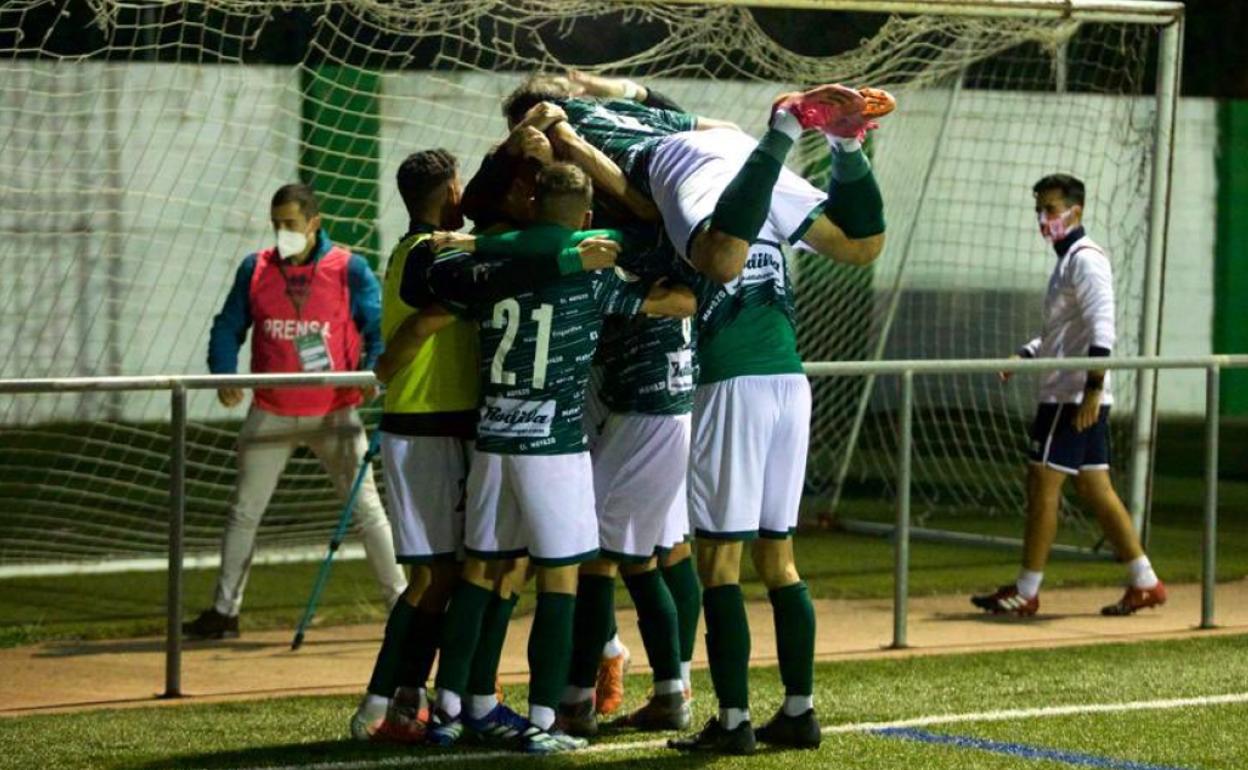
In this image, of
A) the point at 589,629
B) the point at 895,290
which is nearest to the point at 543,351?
the point at 589,629

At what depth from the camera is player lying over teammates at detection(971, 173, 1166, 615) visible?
1015cm

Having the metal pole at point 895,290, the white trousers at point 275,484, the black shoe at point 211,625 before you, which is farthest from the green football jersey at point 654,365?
the metal pole at point 895,290

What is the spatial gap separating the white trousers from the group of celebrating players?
8.07ft

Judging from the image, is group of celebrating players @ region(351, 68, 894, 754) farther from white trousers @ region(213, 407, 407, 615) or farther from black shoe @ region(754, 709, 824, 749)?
white trousers @ region(213, 407, 407, 615)

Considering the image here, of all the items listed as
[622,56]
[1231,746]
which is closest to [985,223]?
[622,56]

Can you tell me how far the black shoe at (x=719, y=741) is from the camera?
6.67m

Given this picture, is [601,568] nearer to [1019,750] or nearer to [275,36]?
[1019,750]

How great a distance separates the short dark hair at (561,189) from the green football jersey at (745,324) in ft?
1.38

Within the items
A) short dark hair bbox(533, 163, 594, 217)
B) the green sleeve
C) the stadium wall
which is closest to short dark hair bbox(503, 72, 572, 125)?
short dark hair bbox(533, 163, 594, 217)

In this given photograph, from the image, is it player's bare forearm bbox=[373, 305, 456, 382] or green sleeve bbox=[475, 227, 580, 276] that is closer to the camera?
green sleeve bbox=[475, 227, 580, 276]

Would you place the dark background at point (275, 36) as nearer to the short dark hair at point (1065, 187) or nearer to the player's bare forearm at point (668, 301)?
the short dark hair at point (1065, 187)

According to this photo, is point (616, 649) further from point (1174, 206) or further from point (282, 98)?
point (1174, 206)

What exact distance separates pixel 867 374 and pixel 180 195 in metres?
6.31

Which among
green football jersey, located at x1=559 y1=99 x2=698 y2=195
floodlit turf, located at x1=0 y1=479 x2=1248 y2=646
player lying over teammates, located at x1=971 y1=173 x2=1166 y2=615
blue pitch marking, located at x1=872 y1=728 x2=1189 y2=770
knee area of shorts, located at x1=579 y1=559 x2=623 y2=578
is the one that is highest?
green football jersey, located at x1=559 y1=99 x2=698 y2=195
